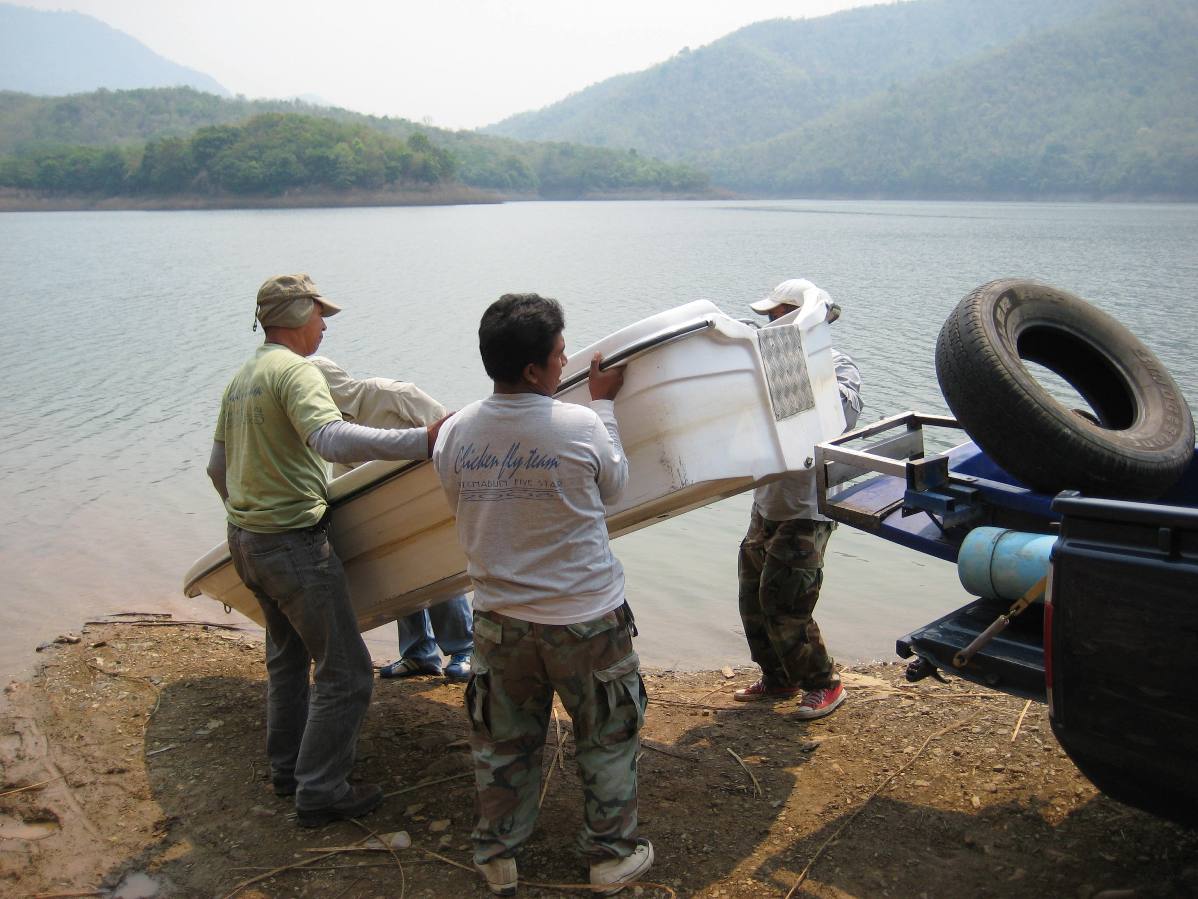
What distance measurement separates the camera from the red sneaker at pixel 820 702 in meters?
4.59

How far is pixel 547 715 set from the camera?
3.22 meters

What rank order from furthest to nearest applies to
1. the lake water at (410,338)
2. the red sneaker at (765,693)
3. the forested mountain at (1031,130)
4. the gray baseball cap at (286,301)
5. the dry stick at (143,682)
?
1. the forested mountain at (1031,130)
2. the lake water at (410,338)
3. the red sneaker at (765,693)
4. the dry stick at (143,682)
5. the gray baseball cap at (286,301)

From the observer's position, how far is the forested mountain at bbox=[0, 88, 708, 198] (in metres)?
85.8

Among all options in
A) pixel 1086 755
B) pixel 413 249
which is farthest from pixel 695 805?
pixel 413 249

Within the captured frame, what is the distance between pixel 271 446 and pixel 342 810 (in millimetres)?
1319

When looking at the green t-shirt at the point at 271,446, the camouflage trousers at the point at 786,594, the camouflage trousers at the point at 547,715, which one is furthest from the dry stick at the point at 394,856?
the camouflage trousers at the point at 786,594

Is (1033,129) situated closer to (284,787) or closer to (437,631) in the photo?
(437,631)

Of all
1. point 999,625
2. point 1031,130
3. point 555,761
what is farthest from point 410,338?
point 1031,130

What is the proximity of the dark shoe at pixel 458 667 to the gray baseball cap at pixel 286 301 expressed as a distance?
2.07 meters

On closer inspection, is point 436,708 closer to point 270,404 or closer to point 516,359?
point 270,404

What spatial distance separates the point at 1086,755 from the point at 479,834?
1756mm

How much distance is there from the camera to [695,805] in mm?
3764

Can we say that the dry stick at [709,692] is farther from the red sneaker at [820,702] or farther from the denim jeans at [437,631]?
the denim jeans at [437,631]

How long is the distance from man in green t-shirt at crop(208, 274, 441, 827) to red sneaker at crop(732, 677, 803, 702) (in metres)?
1.88
